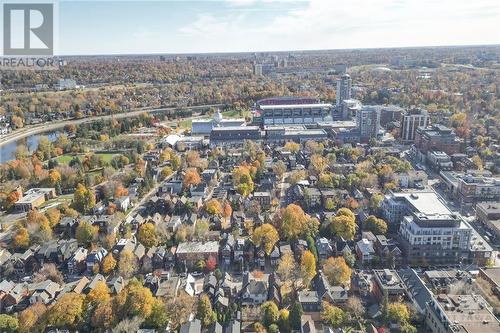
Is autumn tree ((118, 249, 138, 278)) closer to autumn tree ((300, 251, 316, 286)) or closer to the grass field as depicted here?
autumn tree ((300, 251, 316, 286))

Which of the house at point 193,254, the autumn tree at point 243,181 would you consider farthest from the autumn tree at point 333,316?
the autumn tree at point 243,181

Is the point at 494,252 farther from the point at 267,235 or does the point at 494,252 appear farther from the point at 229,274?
the point at 229,274

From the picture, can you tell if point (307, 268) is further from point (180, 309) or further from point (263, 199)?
point (263, 199)

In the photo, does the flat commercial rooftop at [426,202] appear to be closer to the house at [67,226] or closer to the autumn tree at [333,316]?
the autumn tree at [333,316]

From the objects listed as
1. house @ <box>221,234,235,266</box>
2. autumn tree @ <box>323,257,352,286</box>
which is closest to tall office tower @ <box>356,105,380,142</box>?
house @ <box>221,234,235,266</box>

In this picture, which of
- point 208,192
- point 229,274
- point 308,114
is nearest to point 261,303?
point 229,274

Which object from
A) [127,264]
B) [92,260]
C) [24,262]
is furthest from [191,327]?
[24,262]
